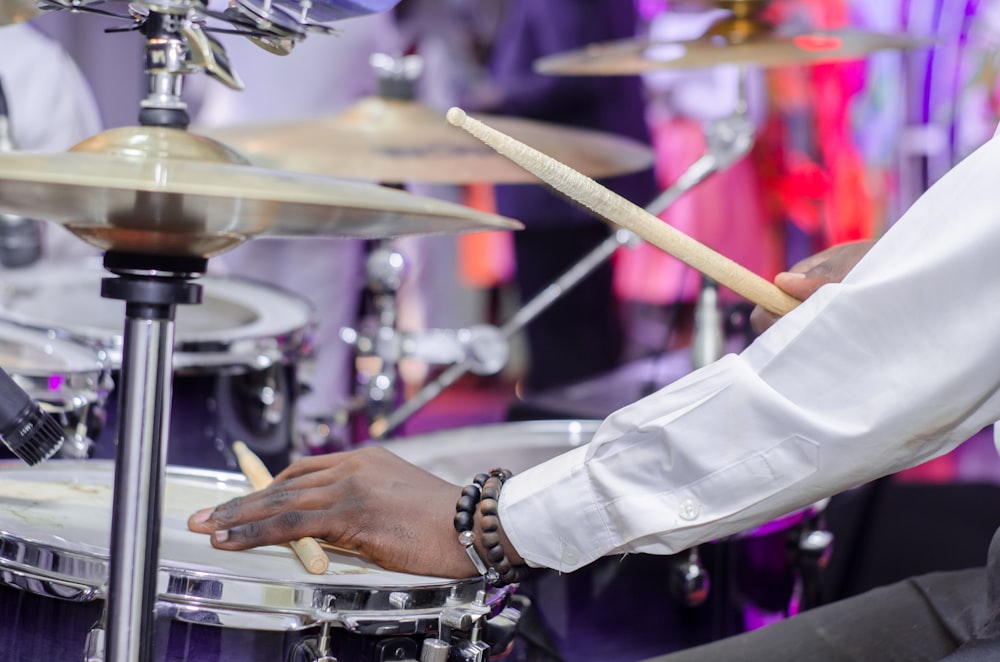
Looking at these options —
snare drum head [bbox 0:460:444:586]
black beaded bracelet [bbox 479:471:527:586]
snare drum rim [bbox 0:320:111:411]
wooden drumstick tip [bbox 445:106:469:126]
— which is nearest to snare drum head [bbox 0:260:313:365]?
snare drum rim [bbox 0:320:111:411]

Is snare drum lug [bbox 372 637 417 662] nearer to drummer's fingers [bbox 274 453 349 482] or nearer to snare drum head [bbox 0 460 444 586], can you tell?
snare drum head [bbox 0 460 444 586]

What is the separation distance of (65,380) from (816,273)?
66 cm

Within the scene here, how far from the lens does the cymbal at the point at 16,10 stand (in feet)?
2.68

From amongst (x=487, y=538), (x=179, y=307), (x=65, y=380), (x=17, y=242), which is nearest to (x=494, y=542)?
(x=487, y=538)

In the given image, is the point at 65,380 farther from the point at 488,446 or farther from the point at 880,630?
the point at 880,630

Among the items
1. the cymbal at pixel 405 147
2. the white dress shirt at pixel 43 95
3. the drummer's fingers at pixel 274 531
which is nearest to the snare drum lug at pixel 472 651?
the drummer's fingers at pixel 274 531

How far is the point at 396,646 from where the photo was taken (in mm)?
735

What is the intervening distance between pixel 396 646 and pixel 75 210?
0.32 metres

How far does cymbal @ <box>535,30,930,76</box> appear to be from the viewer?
1.55 meters

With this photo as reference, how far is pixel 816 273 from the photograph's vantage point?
→ 0.79 metres

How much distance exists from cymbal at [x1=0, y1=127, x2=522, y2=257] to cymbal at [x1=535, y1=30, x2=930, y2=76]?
37.0 inches

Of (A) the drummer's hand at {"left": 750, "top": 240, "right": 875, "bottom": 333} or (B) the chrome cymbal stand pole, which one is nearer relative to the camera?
(B) the chrome cymbal stand pole

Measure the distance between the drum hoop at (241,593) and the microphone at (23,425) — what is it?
5 centimetres

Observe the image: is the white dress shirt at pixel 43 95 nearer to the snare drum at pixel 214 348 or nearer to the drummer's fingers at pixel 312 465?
the snare drum at pixel 214 348
